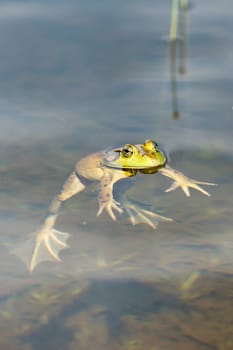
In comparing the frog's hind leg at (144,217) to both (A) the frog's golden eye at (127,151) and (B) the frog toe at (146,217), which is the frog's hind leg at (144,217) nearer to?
(B) the frog toe at (146,217)

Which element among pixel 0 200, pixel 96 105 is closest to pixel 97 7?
pixel 96 105

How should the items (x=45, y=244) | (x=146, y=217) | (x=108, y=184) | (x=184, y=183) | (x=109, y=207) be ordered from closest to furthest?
(x=45, y=244), (x=146, y=217), (x=109, y=207), (x=184, y=183), (x=108, y=184)

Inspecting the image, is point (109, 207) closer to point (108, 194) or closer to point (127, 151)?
point (108, 194)

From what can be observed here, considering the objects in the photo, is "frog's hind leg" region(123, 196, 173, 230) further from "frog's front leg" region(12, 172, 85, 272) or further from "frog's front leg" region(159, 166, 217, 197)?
"frog's front leg" region(12, 172, 85, 272)

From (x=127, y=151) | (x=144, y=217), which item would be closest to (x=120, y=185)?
(x=127, y=151)

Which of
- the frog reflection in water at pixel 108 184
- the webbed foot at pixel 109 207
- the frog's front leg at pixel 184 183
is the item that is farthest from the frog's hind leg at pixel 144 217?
the frog's front leg at pixel 184 183

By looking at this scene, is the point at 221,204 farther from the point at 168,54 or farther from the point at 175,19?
the point at 175,19

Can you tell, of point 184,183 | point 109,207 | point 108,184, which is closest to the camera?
point 109,207
